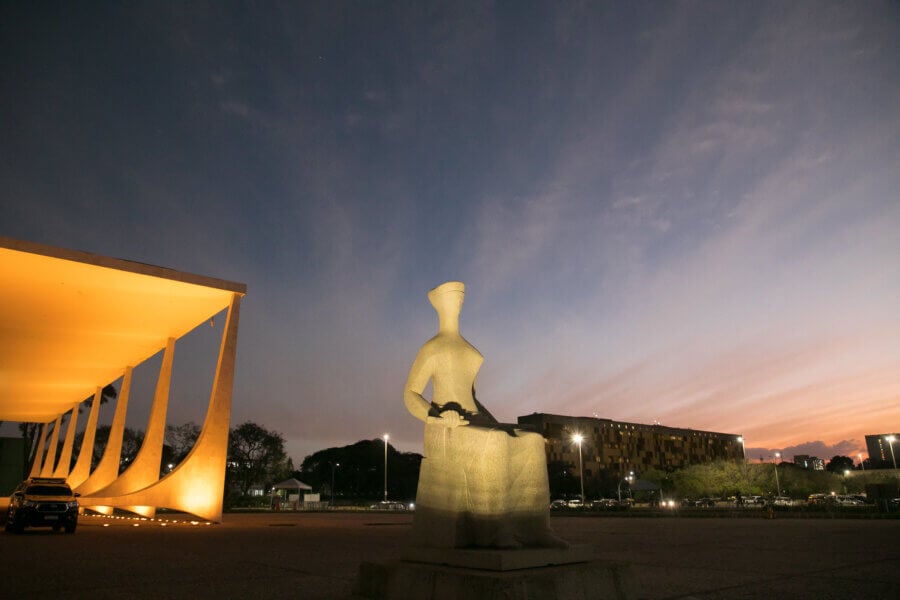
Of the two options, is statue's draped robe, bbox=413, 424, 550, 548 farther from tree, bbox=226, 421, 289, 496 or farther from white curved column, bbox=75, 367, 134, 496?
tree, bbox=226, 421, 289, 496

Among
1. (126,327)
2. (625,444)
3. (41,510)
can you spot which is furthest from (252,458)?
(625,444)

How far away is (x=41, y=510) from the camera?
13.5 m

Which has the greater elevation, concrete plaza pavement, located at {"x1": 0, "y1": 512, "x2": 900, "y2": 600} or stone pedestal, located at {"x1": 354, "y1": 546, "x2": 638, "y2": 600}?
stone pedestal, located at {"x1": 354, "y1": 546, "x2": 638, "y2": 600}

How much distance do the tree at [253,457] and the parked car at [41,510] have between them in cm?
3682

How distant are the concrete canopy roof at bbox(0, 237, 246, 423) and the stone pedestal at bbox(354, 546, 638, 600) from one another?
1612cm

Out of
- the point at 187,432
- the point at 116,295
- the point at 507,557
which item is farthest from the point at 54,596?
the point at 187,432

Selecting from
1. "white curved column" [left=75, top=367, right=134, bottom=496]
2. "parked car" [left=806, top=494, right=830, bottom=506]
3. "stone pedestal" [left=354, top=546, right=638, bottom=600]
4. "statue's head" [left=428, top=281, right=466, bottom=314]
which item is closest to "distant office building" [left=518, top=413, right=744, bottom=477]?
"parked car" [left=806, top=494, right=830, bottom=506]

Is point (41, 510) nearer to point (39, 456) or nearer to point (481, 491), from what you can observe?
point (481, 491)

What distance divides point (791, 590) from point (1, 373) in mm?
36516

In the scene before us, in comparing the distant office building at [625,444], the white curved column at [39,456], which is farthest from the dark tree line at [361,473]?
the white curved column at [39,456]

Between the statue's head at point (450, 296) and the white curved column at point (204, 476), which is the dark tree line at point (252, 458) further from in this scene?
the statue's head at point (450, 296)

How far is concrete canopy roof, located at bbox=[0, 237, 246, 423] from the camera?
655 inches

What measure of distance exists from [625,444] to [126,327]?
8809cm

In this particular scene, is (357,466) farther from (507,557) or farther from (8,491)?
(507,557)
